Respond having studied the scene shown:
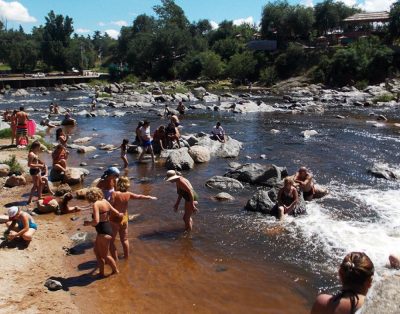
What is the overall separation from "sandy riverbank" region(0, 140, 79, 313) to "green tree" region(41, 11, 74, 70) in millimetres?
101904

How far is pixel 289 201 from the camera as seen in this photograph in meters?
12.8

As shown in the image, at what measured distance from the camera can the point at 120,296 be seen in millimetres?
8219

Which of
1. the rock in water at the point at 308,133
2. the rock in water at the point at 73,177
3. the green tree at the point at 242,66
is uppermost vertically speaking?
the green tree at the point at 242,66

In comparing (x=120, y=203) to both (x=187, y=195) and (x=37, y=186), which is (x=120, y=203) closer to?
(x=187, y=195)

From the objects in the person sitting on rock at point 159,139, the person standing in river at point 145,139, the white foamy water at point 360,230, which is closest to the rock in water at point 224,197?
the white foamy water at point 360,230

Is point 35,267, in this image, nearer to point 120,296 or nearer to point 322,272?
point 120,296

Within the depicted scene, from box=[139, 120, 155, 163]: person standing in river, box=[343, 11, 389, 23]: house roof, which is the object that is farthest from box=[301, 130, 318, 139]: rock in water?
box=[343, 11, 389, 23]: house roof

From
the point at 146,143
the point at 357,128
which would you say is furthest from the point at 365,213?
the point at 357,128

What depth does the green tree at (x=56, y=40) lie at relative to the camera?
105438 millimetres

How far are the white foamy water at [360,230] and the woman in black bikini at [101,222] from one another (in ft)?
16.9

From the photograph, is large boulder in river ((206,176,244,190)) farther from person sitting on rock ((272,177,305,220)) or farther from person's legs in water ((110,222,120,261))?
person's legs in water ((110,222,120,261))

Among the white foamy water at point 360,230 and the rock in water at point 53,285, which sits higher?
the rock in water at point 53,285

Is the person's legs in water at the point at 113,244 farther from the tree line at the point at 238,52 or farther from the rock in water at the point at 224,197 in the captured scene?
the tree line at the point at 238,52

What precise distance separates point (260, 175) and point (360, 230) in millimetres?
5309
